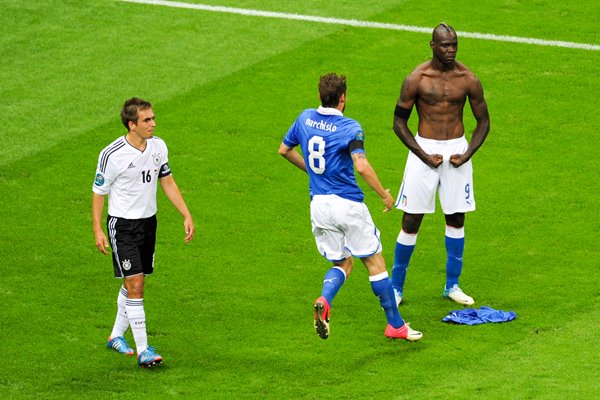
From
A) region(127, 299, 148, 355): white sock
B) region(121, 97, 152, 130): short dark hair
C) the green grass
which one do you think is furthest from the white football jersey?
the green grass

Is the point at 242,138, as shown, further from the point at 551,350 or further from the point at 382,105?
the point at 551,350

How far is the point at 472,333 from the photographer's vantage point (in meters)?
13.1

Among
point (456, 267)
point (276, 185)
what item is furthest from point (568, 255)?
point (276, 185)

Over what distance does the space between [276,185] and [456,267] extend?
3.92 meters

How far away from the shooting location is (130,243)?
1252cm

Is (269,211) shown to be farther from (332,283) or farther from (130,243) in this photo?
(130,243)

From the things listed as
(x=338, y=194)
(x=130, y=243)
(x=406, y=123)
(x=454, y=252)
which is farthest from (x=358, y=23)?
(x=130, y=243)

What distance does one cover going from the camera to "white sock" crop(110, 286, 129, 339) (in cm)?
1283

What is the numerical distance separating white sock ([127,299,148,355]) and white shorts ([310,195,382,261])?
1858 mm

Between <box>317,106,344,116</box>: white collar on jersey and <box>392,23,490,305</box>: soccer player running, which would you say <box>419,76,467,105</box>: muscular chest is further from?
<box>317,106,344,116</box>: white collar on jersey

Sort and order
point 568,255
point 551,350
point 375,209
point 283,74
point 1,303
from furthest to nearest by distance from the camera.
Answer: point 283,74
point 375,209
point 568,255
point 1,303
point 551,350

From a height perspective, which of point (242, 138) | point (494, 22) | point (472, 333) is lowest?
point (472, 333)

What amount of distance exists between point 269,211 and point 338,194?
409 centimetres

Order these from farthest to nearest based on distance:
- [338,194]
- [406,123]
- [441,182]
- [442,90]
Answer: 1. [441,182]
2. [406,123]
3. [442,90]
4. [338,194]
